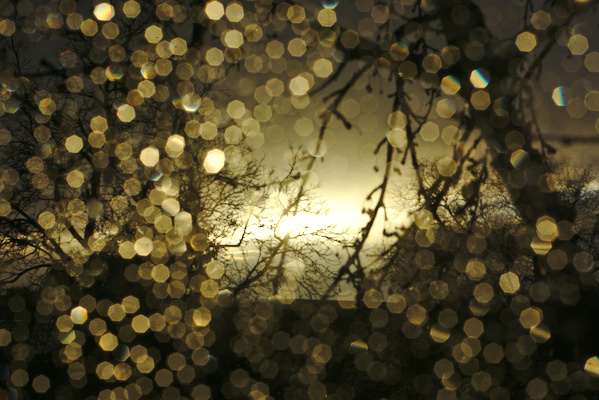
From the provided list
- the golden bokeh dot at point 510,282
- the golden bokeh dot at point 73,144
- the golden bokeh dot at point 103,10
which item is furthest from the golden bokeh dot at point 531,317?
the golden bokeh dot at point 73,144

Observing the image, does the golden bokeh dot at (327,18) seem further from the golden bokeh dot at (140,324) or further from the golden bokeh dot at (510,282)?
the golden bokeh dot at (140,324)

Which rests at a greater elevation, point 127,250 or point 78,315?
point 127,250

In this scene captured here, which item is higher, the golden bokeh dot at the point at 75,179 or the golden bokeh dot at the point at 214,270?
the golden bokeh dot at the point at 75,179

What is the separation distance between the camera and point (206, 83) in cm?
1232

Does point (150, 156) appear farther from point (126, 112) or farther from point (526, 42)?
point (526, 42)

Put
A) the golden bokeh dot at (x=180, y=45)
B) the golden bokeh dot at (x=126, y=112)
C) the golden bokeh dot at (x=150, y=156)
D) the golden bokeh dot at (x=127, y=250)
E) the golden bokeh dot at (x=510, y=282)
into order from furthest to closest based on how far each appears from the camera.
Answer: the golden bokeh dot at (x=126, y=112) → the golden bokeh dot at (x=127, y=250) → the golden bokeh dot at (x=150, y=156) → the golden bokeh dot at (x=510, y=282) → the golden bokeh dot at (x=180, y=45)

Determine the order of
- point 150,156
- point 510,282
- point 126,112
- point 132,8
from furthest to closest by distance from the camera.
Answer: point 126,112, point 150,156, point 132,8, point 510,282

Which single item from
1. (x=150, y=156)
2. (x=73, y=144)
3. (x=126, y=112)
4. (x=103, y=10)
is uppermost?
(x=103, y=10)

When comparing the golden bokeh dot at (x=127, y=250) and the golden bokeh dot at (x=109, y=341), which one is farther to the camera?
the golden bokeh dot at (x=109, y=341)

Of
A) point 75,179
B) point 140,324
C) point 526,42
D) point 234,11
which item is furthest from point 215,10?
point 140,324

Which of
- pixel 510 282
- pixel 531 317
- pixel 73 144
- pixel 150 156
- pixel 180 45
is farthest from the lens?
pixel 73 144

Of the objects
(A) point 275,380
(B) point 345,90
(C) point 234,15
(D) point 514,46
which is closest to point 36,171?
(A) point 275,380

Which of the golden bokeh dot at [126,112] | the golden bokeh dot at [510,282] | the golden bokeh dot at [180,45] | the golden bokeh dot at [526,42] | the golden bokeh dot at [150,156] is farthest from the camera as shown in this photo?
the golden bokeh dot at [126,112]

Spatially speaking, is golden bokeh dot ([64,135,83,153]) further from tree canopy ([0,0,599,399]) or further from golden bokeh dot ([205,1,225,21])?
golden bokeh dot ([205,1,225,21])
